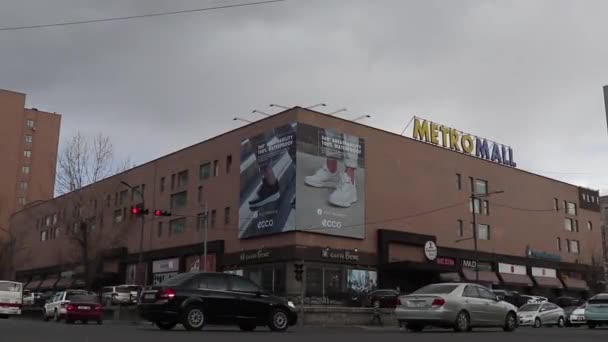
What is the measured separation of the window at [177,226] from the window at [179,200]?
1.27 meters

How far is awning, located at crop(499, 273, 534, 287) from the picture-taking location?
60469mm

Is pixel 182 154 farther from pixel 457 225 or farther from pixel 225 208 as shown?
pixel 457 225

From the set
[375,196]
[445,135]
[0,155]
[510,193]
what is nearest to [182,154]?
[375,196]

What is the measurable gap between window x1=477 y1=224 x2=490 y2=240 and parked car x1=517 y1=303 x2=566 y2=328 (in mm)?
25679

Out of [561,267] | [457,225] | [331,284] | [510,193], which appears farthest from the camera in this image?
[561,267]

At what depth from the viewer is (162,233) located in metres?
60.6

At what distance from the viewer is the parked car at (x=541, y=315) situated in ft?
107

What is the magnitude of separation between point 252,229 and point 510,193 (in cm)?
2853

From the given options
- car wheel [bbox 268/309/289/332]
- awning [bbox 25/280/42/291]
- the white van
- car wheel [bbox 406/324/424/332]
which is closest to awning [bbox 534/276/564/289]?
car wheel [bbox 406/324/424/332]

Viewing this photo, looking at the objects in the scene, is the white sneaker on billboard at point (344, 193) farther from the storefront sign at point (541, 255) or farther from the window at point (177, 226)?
the storefront sign at point (541, 255)

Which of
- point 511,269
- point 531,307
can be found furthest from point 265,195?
point 511,269

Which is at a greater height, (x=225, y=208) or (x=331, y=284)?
(x=225, y=208)

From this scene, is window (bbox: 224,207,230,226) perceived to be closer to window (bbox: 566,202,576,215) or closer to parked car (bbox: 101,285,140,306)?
parked car (bbox: 101,285,140,306)

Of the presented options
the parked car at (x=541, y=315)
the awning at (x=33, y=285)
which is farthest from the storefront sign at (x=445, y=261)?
the awning at (x=33, y=285)
